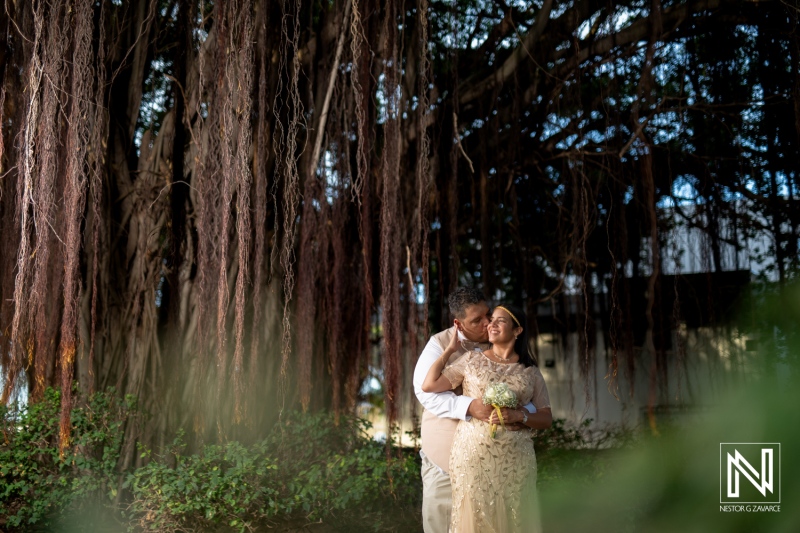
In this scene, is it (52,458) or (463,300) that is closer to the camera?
(463,300)

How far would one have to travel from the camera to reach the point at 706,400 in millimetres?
4859

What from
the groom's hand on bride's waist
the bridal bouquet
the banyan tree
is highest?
the banyan tree

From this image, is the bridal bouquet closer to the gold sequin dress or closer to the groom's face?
the gold sequin dress

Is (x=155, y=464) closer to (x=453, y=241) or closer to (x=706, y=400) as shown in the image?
(x=453, y=241)

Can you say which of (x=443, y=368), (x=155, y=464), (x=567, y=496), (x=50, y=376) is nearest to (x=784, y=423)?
(x=567, y=496)

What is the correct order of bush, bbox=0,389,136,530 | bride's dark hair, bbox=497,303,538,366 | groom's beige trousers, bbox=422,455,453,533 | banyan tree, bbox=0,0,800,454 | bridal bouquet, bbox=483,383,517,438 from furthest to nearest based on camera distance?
bush, bbox=0,389,136,530 → banyan tree, bbox=0,0,800,454 → groom's beige trousers, bbox=422,455,453,533 → bride's dark hair, bbox=497,303,538,366 → bridal bouquet, bbox=483,383,517,438

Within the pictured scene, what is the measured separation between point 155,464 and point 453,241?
1.88 m

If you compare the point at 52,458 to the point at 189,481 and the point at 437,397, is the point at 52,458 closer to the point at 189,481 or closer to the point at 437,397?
the point at 189,481

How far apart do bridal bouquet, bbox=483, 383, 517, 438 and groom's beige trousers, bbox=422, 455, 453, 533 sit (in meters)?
0.32

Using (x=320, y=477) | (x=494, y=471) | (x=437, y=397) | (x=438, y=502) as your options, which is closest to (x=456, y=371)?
(x=437, y=397)

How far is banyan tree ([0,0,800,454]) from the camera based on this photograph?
10.4 ft

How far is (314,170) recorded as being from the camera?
12.0 feet
